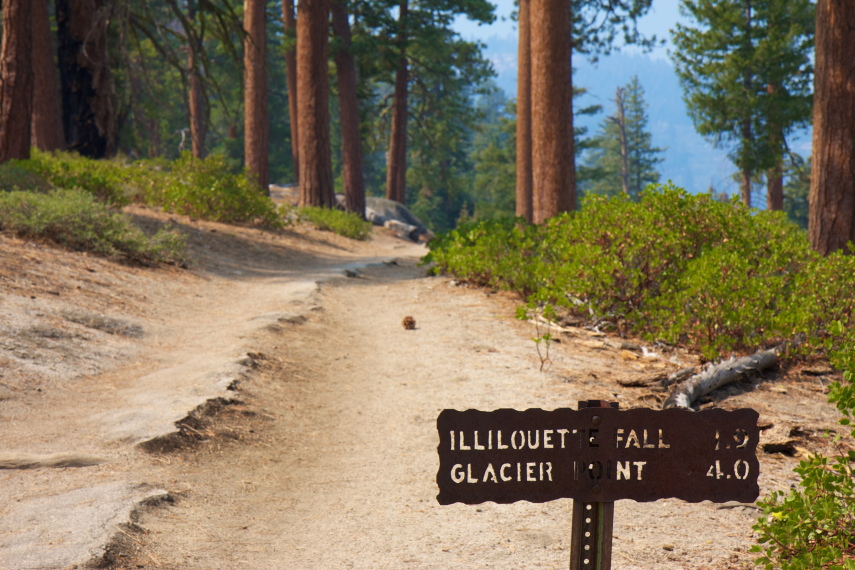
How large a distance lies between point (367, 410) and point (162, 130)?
41818mm

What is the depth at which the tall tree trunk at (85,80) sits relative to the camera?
573 inches

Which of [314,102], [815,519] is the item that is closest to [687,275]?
[815,519]

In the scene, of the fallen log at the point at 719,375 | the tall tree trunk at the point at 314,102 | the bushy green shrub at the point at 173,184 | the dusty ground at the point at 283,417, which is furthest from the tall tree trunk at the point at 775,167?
the fallen log at the point at 719,375

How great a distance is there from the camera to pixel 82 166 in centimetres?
1239

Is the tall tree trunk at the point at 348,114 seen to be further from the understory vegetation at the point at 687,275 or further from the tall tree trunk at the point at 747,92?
the understory vegetation at the point at 687,275

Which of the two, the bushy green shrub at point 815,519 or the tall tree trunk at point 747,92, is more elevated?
the tall tree trunk at point 747,92

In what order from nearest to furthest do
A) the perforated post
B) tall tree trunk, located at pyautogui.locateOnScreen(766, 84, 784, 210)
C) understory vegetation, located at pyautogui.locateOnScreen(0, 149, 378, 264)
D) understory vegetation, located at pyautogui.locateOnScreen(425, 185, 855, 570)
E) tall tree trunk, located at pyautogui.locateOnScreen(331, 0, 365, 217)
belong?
the perforated post → understory vegetation, located at pyautogui.locateOnScreen(425, 185, 855, 570) → understory vegetation, located at pyautogui.locateOnScreen(0, 149, 378, 264) → tall tree trunk, located at pyautogui.locateOnScreen(331, 0, 365, 217) → tall tree trunk, located at pyautogui.locateOnScreen(766, 84, 784, 210)

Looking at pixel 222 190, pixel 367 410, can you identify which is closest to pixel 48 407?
pixel 367 410

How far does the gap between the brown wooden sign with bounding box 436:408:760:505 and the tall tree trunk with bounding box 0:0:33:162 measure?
12.0m

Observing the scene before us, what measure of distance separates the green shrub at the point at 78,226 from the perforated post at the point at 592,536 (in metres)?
8.64

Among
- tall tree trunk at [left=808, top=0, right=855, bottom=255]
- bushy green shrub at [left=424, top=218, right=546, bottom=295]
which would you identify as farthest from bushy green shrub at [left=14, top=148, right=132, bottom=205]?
tall tree trunk at [left=808, top=0, right=855, bottom=255]

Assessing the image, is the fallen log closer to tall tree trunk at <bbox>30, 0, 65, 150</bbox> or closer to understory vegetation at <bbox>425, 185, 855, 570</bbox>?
understory vegetation at <bbox>425, 185, 855, 570</bbox>

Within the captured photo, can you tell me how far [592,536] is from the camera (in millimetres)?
2291

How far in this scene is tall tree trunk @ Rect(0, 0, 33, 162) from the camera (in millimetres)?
11375
